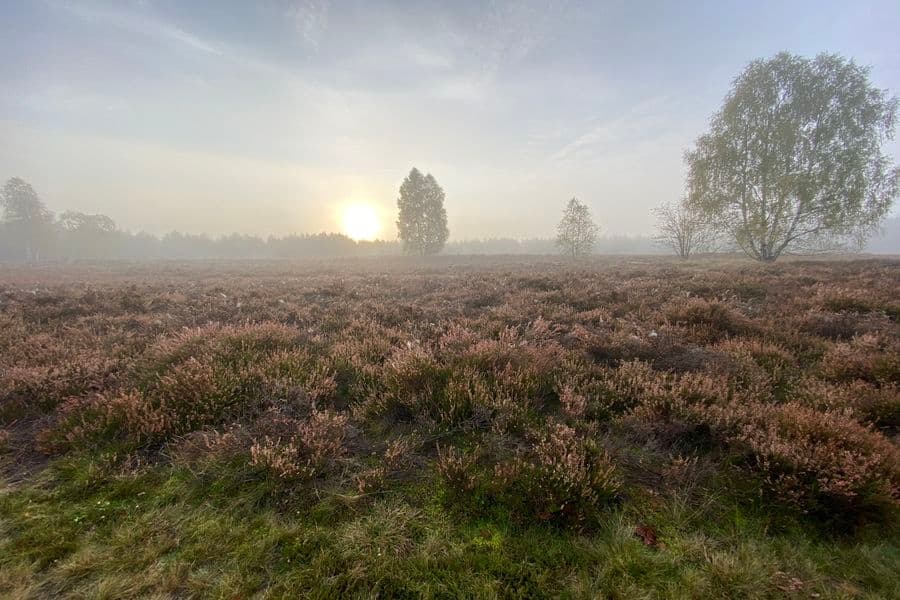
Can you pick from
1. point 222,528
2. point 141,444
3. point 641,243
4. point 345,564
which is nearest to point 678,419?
point 345,564

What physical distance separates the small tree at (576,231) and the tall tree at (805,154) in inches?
749

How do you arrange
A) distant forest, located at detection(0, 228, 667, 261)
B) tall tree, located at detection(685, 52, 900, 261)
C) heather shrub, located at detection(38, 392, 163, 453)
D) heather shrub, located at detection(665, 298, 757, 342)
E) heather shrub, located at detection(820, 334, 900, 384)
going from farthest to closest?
1. distant forest, located at detection(0, 228, 667, 261)
2. tall tree, located at detection(685, 52, 900, 261)
3. heather shrub, located at detection(665, 298, 757, 342)
4. heather shrub, located at detection(820, 334, 900, 384)
5. heather shrub, located at detection(38, 392, 163, 453)

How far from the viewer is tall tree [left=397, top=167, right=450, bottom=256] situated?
4694 cm

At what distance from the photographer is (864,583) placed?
2.13 meters

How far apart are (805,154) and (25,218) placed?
90041mm

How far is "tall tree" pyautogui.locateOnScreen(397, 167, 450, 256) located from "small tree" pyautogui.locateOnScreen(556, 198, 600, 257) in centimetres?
1586

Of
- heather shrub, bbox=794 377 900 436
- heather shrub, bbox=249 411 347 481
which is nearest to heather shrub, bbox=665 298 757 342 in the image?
heather shrub, bbox=794 377 900 436

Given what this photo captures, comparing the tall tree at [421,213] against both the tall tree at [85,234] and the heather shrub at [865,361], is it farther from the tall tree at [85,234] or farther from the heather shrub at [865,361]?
the tall tree at [85,234]

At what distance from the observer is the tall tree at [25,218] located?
2003 inches

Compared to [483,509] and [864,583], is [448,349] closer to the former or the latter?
[483,509]

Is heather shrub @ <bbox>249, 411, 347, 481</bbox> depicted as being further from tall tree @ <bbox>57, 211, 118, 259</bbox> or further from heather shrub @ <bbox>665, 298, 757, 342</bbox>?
tall tree @ <bbox>57, 211, 118, 259</bbox>

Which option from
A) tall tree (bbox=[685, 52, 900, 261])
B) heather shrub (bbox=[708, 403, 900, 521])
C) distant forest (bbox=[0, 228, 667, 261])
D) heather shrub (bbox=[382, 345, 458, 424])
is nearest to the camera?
heather shrub (bbox=[708, 403, 900, 521])

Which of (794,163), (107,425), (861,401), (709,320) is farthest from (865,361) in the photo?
(794,163)

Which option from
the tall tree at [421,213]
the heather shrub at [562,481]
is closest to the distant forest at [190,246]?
the tall tree at [421,213]
